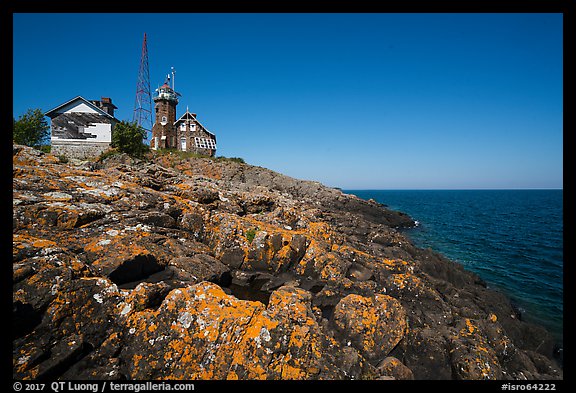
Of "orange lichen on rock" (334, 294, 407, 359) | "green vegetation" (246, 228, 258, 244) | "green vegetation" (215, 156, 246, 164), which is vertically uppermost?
"green vegetation" (215, 156, 246, 164)

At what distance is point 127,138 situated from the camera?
125ft

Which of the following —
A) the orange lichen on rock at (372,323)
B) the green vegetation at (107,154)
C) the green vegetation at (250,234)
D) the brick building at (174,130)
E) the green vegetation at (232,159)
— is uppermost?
the brick building at (174,130)

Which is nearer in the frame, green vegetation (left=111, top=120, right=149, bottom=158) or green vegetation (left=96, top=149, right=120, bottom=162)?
green vegetation (left=96, top=149, right=120, bottom=162)

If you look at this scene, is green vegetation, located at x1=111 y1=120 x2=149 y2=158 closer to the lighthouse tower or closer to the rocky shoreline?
the lighthouse tower

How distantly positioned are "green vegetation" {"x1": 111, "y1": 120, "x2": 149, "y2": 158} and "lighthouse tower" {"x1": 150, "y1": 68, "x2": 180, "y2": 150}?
19102 millimetres

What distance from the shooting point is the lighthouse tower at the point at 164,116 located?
57281 millimetres

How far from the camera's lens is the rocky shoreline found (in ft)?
18.2

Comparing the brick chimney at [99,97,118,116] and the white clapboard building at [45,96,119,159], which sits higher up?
the brick chimney at [99,97,118,116]

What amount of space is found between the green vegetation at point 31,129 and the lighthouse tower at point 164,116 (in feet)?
68.5

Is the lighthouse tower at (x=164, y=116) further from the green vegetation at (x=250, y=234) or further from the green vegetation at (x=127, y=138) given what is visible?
the green vegetation at (x=250, y=234)

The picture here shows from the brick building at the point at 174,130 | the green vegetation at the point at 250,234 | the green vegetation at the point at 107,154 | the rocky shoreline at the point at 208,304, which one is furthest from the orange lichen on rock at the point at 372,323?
the brick building at the point at 174,130

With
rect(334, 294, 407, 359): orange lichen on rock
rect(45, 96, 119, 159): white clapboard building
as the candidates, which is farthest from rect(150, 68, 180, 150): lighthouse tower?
rect(334, 294, 407, 359): orange lichen on rock
